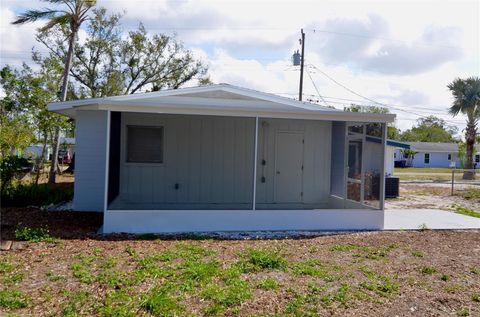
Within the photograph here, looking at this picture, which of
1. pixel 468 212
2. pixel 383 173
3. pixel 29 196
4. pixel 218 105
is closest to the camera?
pixel 218 105

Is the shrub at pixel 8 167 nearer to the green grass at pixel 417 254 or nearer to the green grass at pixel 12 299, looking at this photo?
the green grass at pixel 12 299

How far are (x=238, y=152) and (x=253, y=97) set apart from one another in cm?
158

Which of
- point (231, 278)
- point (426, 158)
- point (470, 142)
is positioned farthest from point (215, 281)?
point (426, 158)

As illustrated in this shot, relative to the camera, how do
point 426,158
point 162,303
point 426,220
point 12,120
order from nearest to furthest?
point 162,303 < point 426,220 < point 12,120 < point 426,158

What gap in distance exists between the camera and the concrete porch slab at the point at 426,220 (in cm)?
859

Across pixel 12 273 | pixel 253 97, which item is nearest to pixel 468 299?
pixel 12 273

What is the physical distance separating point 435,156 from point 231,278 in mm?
46292

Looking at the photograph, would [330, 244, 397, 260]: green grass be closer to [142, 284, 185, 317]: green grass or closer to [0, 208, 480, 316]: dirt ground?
[0, 208, 480, 316]: dirt ground

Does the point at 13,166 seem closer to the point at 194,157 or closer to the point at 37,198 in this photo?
the point at 37,198

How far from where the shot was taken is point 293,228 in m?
8.00

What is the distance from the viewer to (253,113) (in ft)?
25.2

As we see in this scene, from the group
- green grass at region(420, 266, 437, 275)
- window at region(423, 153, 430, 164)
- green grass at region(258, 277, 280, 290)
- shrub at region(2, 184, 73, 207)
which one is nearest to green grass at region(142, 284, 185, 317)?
green grass at region(258, 277, 280, 290)

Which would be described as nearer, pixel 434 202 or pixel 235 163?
pixel 235 163

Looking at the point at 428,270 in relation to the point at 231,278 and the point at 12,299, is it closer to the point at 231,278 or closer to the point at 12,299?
the point at 231,278
